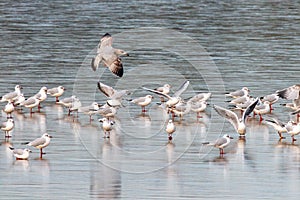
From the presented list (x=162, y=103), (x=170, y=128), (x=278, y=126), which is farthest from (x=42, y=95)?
(x=278, y=126)

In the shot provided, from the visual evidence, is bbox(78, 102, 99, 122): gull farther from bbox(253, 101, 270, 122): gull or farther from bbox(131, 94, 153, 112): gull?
bbox(253, 101, 270, 122): gull

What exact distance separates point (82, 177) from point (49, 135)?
130 inches

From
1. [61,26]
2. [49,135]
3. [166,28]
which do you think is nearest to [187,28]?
[166,28]

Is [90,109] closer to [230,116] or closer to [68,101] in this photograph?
[68,101]

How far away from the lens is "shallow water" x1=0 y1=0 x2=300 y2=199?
19422mm

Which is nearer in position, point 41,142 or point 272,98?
point 41,142

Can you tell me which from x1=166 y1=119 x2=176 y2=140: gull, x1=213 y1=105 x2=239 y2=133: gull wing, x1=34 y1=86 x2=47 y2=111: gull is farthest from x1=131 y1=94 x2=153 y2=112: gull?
x1=166 y1=119 x2=176 y2=140: gull

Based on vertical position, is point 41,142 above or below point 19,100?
below

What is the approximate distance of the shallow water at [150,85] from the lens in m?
19.4

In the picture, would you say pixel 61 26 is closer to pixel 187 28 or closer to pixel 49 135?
pixel 187 28

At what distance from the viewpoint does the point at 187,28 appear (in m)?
43.2

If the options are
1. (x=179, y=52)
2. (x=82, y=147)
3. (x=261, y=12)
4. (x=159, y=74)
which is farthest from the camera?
(x=261, y=12)

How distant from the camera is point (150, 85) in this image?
30.3m

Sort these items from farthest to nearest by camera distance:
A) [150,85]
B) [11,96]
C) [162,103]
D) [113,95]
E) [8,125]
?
[150,85]
[162,103]
[113,95]
[11,96]
[8,125]
